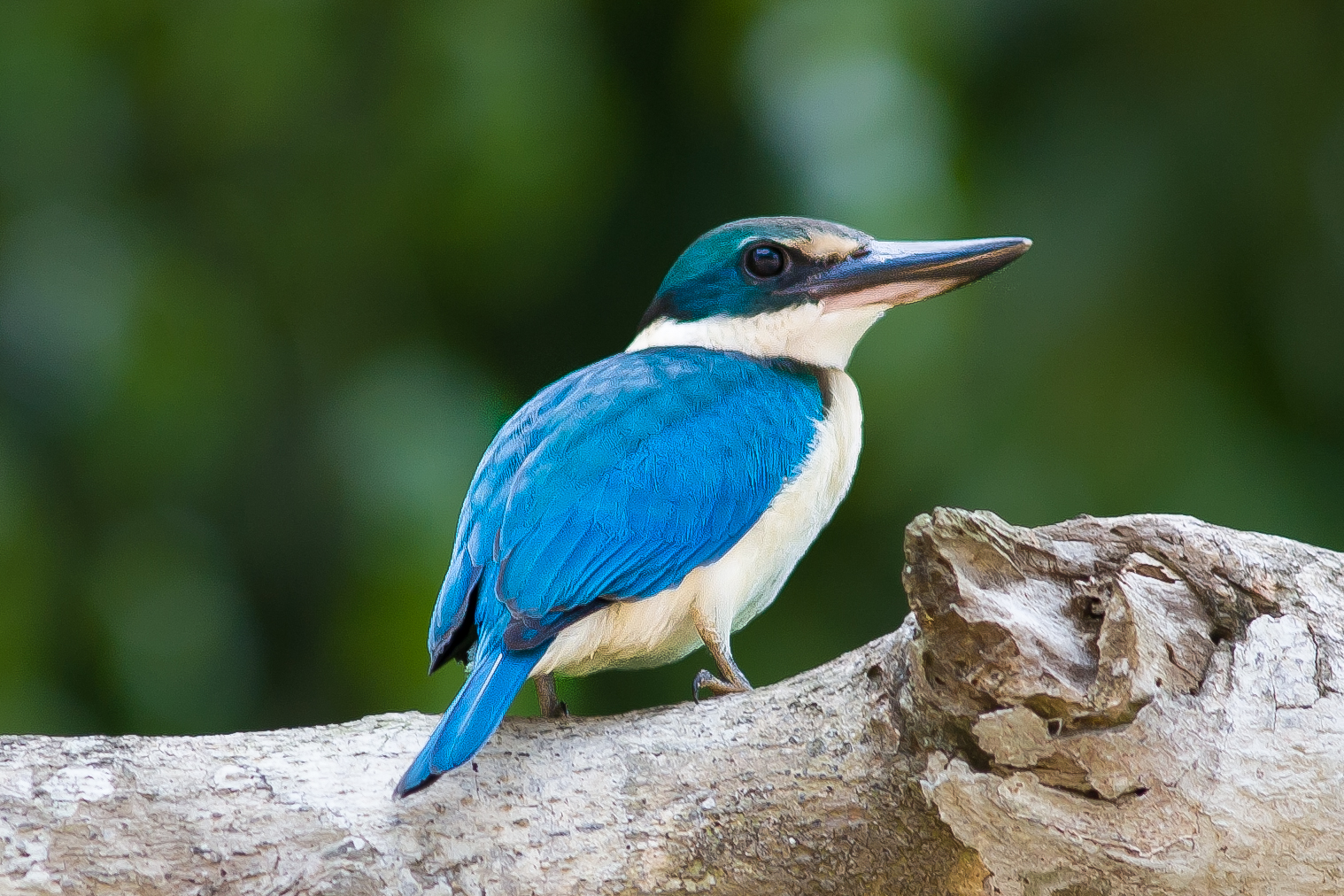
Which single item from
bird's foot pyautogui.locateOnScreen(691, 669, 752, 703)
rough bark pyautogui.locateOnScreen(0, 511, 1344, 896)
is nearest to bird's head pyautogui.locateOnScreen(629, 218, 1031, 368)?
bird's foot pyautogui.locateOnScreen(691, 669, 752, 703)

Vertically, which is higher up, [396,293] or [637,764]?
[396,293]

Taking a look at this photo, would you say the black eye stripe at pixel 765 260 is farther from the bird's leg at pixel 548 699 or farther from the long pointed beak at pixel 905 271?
the bird's leg at pixel 548 699

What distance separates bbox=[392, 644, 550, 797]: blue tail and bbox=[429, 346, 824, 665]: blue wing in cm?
4

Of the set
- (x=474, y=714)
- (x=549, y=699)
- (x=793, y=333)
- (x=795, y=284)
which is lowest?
(x=549, y=699)

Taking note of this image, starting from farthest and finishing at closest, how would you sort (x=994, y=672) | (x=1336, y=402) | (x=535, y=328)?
(x=535, y=328)
(x=1336, y=402)
(x=994, y=672)

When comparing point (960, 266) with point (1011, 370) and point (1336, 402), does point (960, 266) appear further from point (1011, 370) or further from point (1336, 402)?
point (1336, 402)

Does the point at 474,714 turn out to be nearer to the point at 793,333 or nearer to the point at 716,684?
the point at 716,684

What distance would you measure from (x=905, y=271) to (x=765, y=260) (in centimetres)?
35

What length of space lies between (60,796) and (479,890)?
2.15 feet

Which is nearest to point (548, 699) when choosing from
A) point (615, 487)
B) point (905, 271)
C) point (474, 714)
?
point (615, 487)

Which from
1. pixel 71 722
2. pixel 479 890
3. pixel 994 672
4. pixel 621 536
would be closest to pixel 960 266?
pixel 621 536

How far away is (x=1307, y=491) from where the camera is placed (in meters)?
4.21

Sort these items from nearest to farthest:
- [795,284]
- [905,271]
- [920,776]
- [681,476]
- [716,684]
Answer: [920,776] → [716,684] → [681,476] → [905,271] → [795,284]

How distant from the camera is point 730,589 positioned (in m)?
2.86
